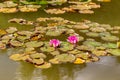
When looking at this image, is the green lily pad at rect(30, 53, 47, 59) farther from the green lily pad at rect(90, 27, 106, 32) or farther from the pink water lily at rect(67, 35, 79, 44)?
the green lily pad at rect(90, 27, 106, 32)

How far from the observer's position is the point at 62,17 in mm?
3625

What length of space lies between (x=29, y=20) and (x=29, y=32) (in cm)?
42

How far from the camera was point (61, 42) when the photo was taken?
2930mm

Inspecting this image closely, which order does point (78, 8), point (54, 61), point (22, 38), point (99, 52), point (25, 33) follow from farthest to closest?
point (78, 8)
point (25, 33)
point (22, 38)
point (99, 52)
point (54, 61)

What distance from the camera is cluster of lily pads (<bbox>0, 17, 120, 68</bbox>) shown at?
2664 millimetres

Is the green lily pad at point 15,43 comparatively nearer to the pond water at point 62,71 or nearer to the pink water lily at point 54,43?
the pond water at point 62,71

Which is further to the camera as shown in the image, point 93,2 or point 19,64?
point 93,2

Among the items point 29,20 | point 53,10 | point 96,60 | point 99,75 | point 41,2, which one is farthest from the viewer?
point 41,2

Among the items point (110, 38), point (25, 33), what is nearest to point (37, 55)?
point (25, 33)

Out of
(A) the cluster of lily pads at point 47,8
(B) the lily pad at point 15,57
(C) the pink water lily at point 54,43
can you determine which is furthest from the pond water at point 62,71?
(A) the cluster of lily pads at point 47,8

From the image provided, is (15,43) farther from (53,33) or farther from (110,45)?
(110,45)

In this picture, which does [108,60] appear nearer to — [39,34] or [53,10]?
[39,34]

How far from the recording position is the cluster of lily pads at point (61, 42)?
2.66m

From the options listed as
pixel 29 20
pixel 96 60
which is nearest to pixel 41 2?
pixel 29 20
